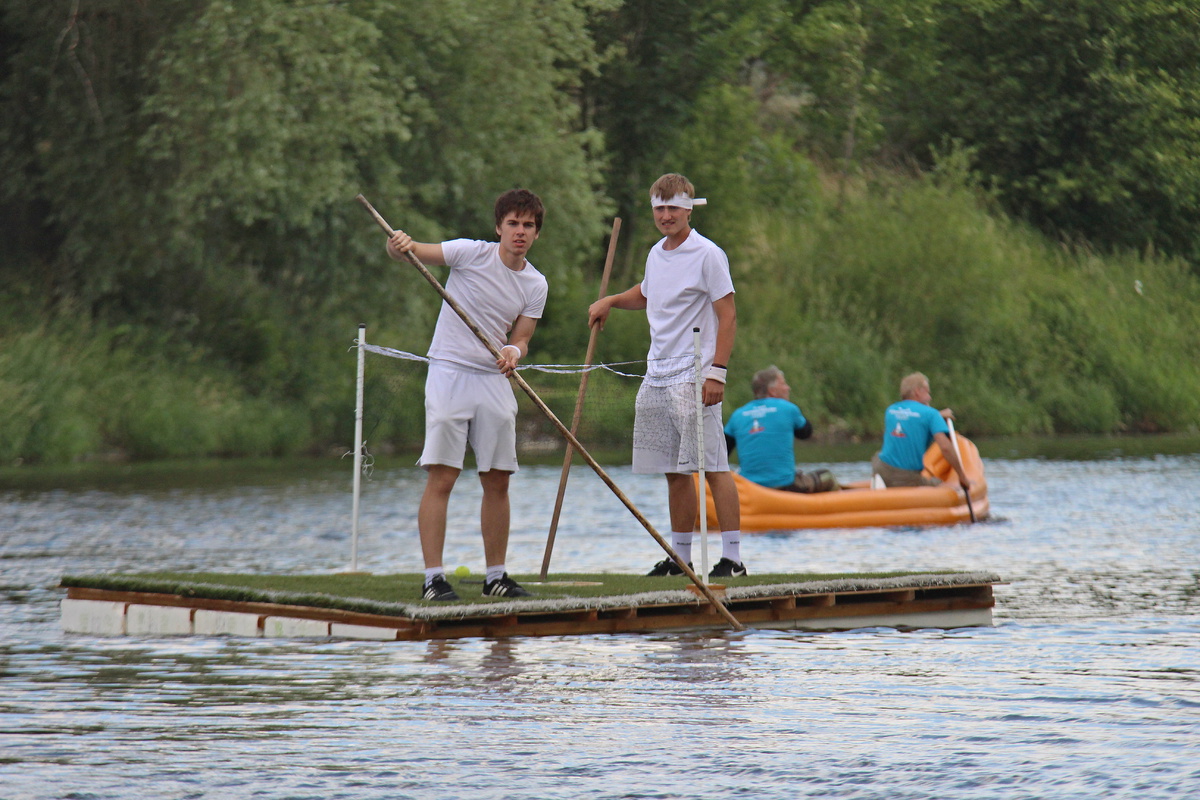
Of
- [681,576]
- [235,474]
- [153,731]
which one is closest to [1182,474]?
[235,474]

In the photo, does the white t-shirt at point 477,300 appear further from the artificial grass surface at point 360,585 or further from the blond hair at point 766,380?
the blond hair at point 766,380

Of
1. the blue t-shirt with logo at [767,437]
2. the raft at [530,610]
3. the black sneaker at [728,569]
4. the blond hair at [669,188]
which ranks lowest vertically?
the raft at [530,610]

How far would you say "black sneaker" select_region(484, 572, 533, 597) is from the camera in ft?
29.6

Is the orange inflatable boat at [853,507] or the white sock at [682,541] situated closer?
the white sock at [682,541]

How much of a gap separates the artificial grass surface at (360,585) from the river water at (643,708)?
0.27 m

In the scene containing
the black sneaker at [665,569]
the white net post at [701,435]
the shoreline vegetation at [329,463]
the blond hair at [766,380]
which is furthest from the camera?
the shoreline vegetation at [329,463]

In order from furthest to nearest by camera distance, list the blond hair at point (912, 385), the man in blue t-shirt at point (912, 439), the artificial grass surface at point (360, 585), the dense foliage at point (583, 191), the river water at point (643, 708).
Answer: the dense foliage at point (583, 191) → the blond hair at point (912, 385) → the man in blue t-shirt at point (912, 439) → the artificial grass surface at point (360, 585) → the river water at point (643, 708)

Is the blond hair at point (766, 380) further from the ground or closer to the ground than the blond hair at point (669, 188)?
closer to the ground

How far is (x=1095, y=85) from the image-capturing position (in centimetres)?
3791

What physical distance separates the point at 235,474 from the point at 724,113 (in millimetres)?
15597

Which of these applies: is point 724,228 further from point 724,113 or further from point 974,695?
point 974,695

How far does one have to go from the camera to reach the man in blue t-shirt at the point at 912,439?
50.6 feet

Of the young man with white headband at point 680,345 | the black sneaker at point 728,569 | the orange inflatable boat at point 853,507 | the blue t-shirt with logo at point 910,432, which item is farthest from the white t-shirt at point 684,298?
the blue t-shirt with logo at point 910,432

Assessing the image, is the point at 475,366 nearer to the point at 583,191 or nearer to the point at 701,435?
the point at 701,435
